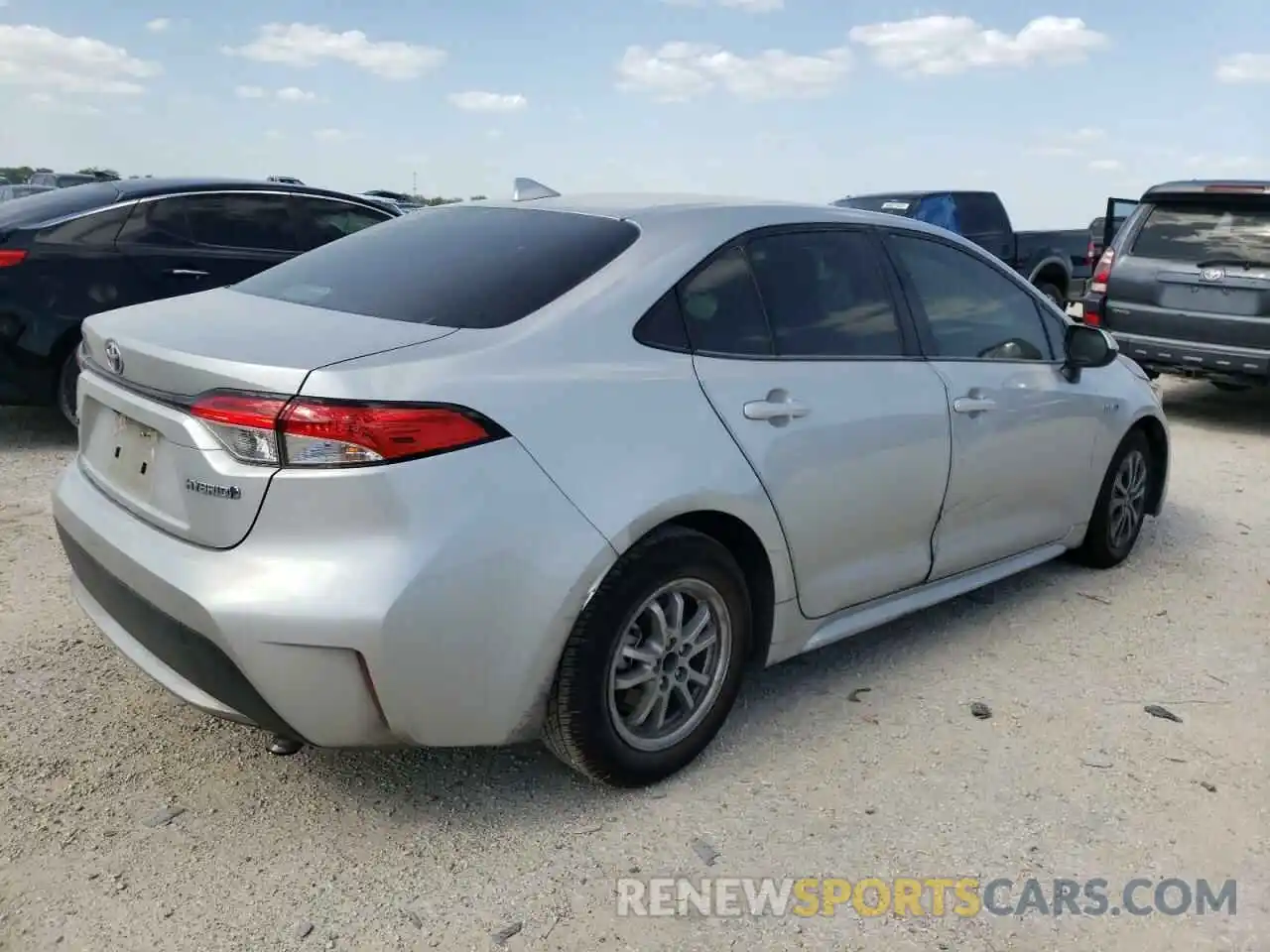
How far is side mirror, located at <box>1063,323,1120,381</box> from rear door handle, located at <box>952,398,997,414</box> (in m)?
0.69

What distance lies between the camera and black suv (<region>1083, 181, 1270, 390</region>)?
299 inches

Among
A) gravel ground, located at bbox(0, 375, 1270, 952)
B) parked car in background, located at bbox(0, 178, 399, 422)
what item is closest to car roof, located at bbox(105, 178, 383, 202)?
parked car in background, located at bbox(0, 178, 399, 422)

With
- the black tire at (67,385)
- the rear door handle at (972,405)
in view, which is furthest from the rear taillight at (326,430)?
the black tire at (67,385)

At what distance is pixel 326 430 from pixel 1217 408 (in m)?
8.70

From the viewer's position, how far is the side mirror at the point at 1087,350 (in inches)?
174

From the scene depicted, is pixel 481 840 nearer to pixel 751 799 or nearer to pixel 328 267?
pixel 751 799

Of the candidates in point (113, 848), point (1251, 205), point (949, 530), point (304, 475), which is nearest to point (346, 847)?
point (113, 848)

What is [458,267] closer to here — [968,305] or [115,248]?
[968,305]

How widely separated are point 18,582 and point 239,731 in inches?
65.9

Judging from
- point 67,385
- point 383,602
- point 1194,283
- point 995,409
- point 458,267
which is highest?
point 458,267

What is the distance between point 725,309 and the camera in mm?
3178

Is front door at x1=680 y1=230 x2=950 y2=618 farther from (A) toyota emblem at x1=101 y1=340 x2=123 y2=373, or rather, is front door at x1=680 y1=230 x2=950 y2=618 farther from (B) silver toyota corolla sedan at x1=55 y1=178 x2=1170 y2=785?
(A) toyota emblem at x1=101 y1=340 x2=123 y2=373

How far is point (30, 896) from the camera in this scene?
Answer: 8.14 feet

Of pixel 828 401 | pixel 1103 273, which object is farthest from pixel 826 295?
pixel 1103 273
